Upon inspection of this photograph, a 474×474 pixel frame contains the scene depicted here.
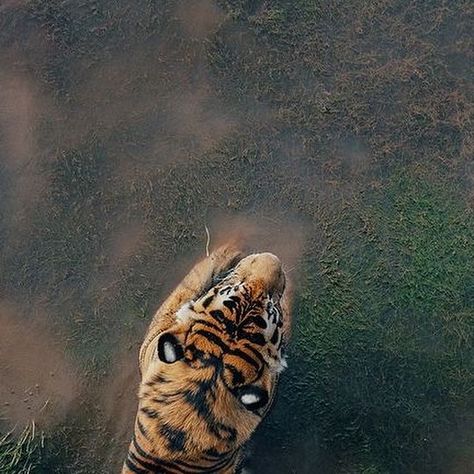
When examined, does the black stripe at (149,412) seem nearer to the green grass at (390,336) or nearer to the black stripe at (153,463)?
the black stripe at (153,463)

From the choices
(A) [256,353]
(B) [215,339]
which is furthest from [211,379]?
(A) [256,353]

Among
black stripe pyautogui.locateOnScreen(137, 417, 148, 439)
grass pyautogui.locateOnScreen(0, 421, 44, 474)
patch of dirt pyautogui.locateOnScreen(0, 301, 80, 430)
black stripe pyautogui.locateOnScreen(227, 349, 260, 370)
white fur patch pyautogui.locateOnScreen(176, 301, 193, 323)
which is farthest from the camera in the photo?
patch of dirt pyautogui.locateOnScreen(0, 301, 80, 430)

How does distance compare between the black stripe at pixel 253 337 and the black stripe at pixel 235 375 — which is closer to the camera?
the black stripe at pixel 235 375

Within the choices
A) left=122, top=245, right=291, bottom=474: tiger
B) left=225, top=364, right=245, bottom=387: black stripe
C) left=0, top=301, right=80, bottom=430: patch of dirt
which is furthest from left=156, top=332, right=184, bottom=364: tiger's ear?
left=0, top=301, right=80, bottom=430: patch of dirt

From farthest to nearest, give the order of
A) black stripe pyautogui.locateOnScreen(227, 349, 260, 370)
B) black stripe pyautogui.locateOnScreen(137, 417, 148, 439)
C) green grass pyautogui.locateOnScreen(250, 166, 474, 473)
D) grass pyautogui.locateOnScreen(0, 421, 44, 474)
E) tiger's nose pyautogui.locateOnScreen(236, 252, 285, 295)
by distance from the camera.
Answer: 1. green grass pyautogui.locateOnScreen(250, 166, 474, 473)
2. grass pyautogui.locateOnScreen(0, 421, 44, 474)
3. tiger's nose pyautogui.locateOnScreen(236, 252, 285, 295)
4. black stripe pyautogui.locateOnScreen(137, 417, 148, 439)
5. black stripe pyautogui.locateOnScreen(227, 349, 260, 370)

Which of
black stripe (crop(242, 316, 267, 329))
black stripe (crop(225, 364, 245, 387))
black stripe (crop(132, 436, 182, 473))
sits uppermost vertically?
black stripe (crop(242, 316, 267, 329))

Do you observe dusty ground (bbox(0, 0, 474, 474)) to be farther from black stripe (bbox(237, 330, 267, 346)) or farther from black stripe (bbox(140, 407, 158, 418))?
black stripe (bbox(237, 330, 267, 346))

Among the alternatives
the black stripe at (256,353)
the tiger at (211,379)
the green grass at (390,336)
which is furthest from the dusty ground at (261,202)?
the black stripe at (256,353)
